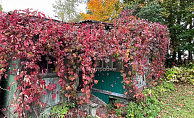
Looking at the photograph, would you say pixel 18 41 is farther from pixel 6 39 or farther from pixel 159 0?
pixel 159 0

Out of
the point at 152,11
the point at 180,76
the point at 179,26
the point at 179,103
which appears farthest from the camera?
the point at 179,26

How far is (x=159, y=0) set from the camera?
10.1 meters

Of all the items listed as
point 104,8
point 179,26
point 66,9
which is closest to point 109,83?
point 179,26

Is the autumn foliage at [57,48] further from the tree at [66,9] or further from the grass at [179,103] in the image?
the tree at [66,9]

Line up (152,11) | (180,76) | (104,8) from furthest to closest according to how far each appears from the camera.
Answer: (104,8) → (152,11) → (180,76)

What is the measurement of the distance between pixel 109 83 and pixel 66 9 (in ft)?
54.1

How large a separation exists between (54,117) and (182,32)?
1014 centimetres

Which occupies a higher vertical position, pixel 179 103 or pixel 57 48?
pixel 57 48

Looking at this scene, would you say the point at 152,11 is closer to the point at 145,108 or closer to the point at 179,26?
the point at 179,26

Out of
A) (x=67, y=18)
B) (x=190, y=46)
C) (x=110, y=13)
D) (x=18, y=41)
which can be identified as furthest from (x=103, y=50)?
(x=67, y=18)

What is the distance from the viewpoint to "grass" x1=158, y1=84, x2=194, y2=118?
15.3 feet

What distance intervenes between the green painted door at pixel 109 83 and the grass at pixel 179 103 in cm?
179

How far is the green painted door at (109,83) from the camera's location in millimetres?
5422

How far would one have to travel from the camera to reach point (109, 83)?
225 inches
